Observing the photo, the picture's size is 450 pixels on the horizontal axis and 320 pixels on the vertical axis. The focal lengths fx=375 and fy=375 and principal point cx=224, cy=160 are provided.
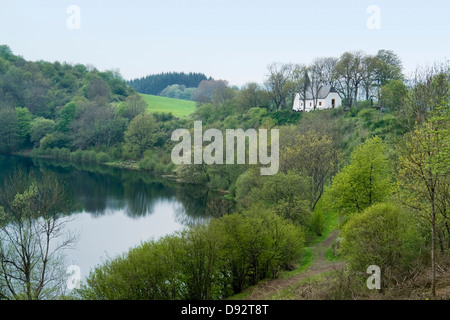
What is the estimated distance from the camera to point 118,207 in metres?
40.8

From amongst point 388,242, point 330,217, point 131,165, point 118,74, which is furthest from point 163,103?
point 388,242

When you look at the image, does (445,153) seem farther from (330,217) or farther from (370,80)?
(370,80)

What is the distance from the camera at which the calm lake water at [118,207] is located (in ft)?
93.9

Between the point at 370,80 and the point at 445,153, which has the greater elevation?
the point at 370,80

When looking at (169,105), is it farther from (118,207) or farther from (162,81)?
(118,207)

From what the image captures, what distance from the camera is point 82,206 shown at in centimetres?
3981

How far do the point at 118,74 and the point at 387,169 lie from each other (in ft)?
421

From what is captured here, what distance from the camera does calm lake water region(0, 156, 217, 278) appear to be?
28.6m

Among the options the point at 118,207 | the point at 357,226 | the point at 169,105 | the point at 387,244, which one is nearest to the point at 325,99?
the point at 118,207
